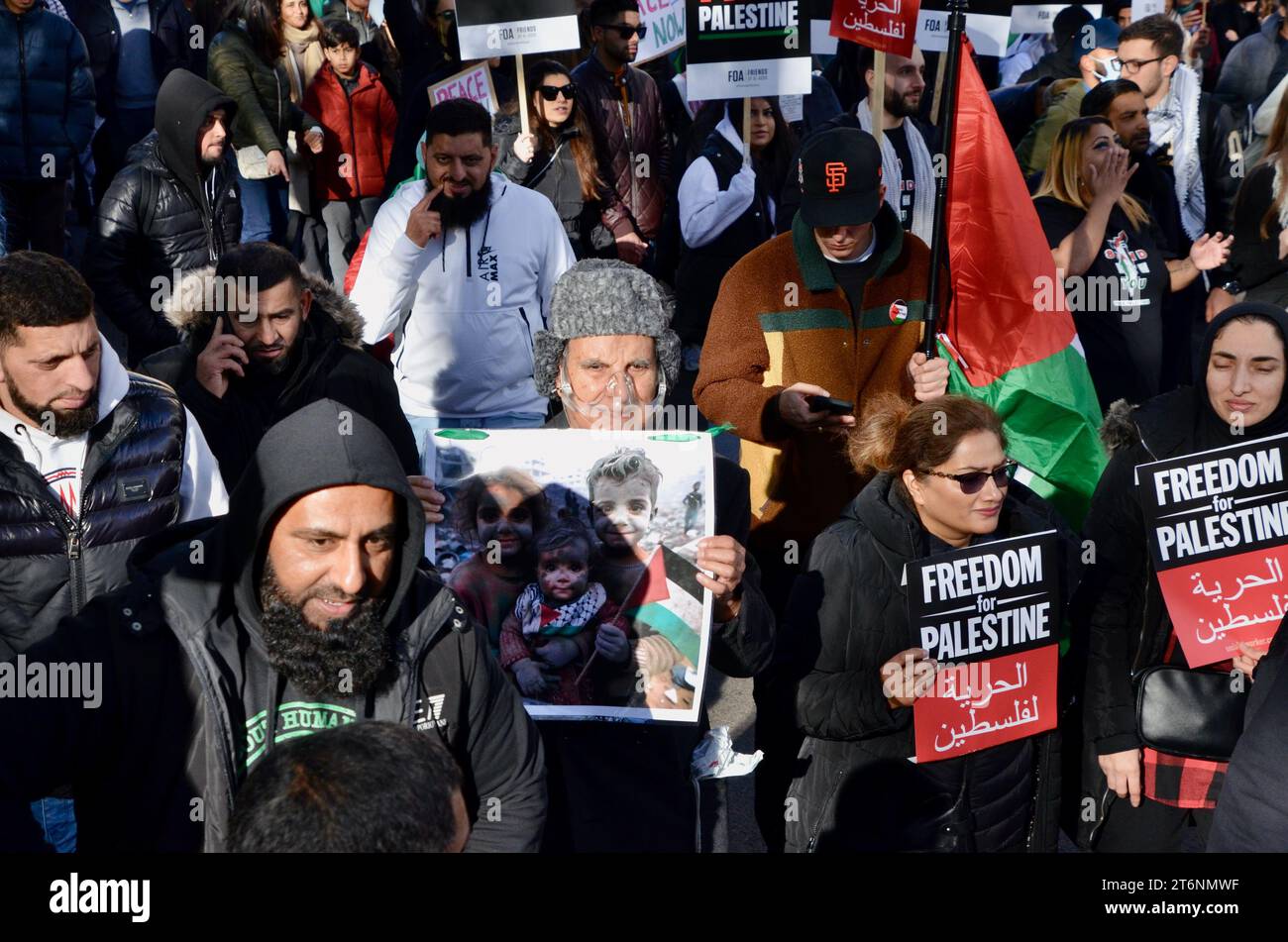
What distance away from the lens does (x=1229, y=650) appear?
412cm

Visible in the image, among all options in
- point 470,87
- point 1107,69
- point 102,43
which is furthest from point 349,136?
point 1107,69

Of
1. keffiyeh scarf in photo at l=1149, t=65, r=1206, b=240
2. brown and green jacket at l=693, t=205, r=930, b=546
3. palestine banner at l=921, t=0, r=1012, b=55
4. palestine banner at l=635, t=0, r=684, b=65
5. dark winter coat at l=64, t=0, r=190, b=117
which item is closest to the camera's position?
brown and green jacket at l=693, t=205, r=930, b=546

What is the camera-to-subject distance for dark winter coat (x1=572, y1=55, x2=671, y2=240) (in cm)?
918

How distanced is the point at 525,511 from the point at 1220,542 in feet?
6.22

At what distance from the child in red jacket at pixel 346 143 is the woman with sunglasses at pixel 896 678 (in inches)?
275

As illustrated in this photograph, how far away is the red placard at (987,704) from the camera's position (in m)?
3.86

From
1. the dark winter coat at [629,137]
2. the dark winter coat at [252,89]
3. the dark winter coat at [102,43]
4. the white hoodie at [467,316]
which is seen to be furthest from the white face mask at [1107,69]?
the dark winter coat at [102,43]

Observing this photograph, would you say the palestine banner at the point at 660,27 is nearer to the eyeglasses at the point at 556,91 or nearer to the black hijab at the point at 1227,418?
the eyeglasses at the point at 556,91

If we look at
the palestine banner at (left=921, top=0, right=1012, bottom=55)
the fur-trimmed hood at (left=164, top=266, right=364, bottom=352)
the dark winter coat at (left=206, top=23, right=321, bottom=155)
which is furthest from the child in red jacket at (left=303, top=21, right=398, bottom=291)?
the fur-trimmed hood at (left=164, top=266, right=364, bottom=352)

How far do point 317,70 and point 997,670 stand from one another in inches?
309

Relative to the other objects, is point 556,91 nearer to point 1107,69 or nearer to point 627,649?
point 1107,69

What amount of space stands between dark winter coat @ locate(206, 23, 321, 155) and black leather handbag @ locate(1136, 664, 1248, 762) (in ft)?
23.5

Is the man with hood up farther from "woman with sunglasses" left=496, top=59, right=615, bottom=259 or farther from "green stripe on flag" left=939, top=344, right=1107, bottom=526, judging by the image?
"woman with sunglasses" left=496, top=59, right=615, bottom=259
